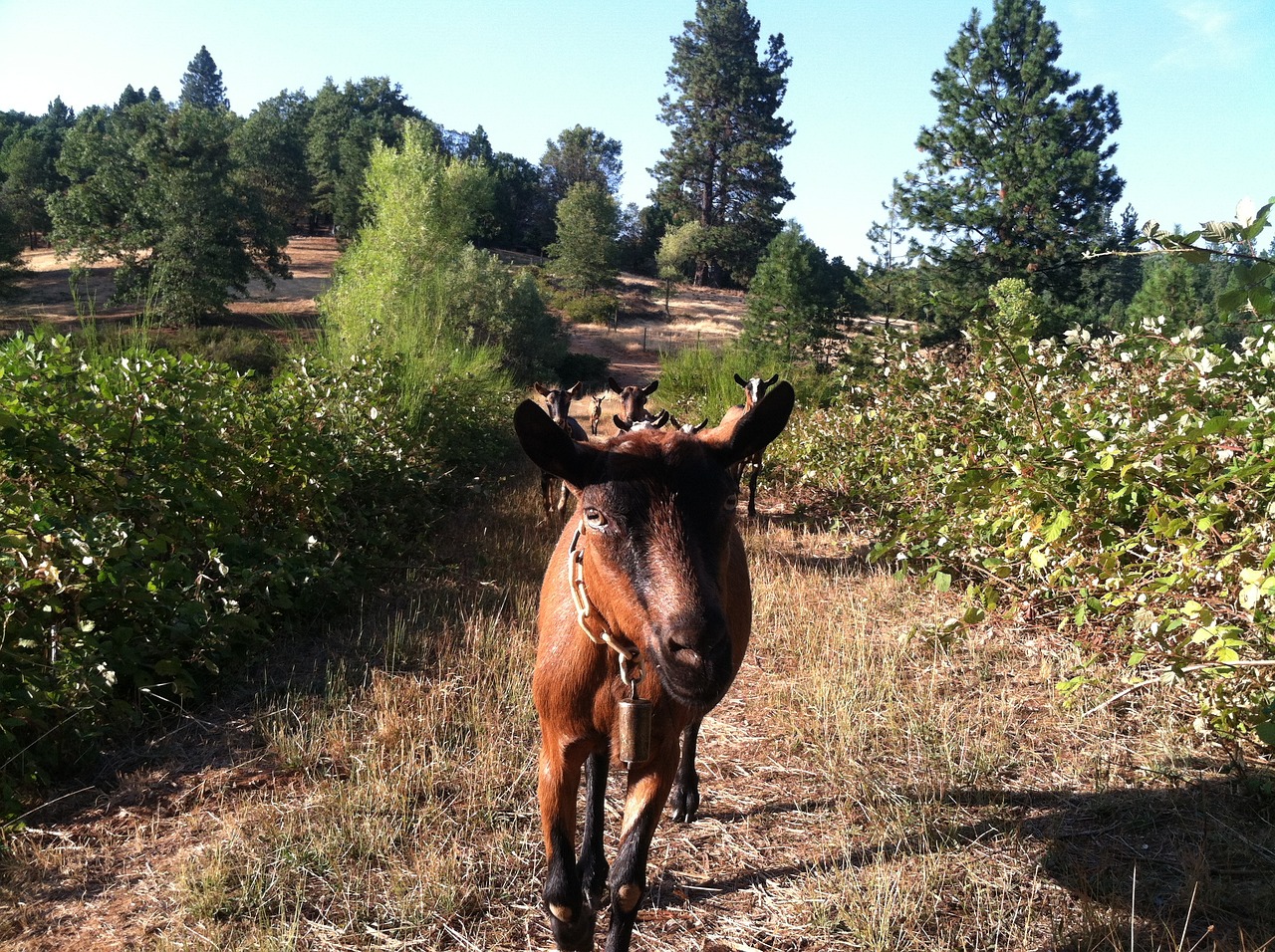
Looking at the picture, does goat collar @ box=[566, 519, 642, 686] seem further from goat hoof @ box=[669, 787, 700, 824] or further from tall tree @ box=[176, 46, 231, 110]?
tall tree @ box=[176, 46, 231, 110]

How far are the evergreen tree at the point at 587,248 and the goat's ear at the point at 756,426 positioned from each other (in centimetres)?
4391

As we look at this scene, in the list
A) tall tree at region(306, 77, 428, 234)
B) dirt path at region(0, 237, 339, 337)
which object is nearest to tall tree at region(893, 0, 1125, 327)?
dirt path at region(0, 237, 339, 337)

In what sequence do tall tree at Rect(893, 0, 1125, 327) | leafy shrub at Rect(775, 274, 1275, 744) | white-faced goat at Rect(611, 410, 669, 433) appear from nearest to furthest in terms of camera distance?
leafy shrub at Rect(775, 274, 1275, 744) < white-faced goat at Rect(611, 410, 669, 433) < tall tree at Rect(893, 0, 1125, 327)

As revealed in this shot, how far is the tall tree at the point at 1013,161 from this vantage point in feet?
87.6

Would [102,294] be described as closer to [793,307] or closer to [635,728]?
[793,307]

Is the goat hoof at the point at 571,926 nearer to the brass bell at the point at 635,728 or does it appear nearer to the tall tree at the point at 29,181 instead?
the brass bell at the point at 635,728

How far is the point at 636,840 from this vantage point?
2.94 m

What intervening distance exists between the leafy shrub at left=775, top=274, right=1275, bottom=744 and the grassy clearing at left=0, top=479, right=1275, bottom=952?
60 cm

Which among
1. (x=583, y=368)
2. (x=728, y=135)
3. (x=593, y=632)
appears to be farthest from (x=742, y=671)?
(x=728, y=135)

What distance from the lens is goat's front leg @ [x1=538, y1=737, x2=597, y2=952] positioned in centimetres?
301

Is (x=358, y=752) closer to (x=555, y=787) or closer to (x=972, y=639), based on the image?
(x=555, y=787)

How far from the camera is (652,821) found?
9.83ft

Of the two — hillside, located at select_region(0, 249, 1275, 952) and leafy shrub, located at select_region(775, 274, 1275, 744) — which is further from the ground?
leafy shrub, located at select_region(775, 274, 1275, 744)

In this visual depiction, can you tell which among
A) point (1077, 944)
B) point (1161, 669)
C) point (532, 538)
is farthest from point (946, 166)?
point (1077, 944)
